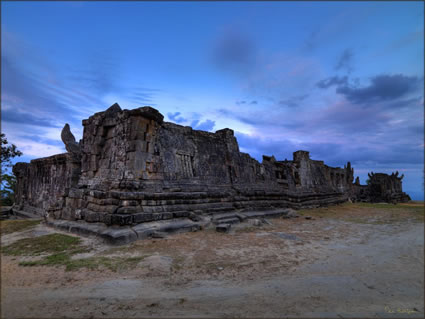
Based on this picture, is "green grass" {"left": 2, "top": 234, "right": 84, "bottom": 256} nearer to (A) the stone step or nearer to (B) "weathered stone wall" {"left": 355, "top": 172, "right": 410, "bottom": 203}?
(A) the stone step

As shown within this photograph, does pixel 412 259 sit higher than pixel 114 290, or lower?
higher

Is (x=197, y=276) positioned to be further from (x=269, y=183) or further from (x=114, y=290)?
(x=269, y=183)

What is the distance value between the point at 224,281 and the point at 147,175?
5.66 meters

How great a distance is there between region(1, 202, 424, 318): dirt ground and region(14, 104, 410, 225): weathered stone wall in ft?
7.77

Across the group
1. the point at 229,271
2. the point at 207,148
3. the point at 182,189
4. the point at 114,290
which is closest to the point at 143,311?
the point at 114,290

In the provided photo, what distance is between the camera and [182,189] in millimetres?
9859

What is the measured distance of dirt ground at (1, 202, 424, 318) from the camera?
248 centimetres

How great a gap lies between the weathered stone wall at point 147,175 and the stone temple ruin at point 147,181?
1.3 inches

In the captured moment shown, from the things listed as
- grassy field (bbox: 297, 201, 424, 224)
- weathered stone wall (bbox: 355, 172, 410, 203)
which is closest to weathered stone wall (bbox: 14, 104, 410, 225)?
grassy field (bbox: 297, 201, 424, 224)

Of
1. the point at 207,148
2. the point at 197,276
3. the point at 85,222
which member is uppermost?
the point at 207,148

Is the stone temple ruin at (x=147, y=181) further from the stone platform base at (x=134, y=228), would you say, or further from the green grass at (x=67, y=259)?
the green grass at (x=67, y=259)

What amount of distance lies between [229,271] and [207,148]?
26.4 feet

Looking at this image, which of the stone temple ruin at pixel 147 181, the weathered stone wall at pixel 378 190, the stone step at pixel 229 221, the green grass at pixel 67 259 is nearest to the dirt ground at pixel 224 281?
the green grass at pixel 67 259

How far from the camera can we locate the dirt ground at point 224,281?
2.48 meters
